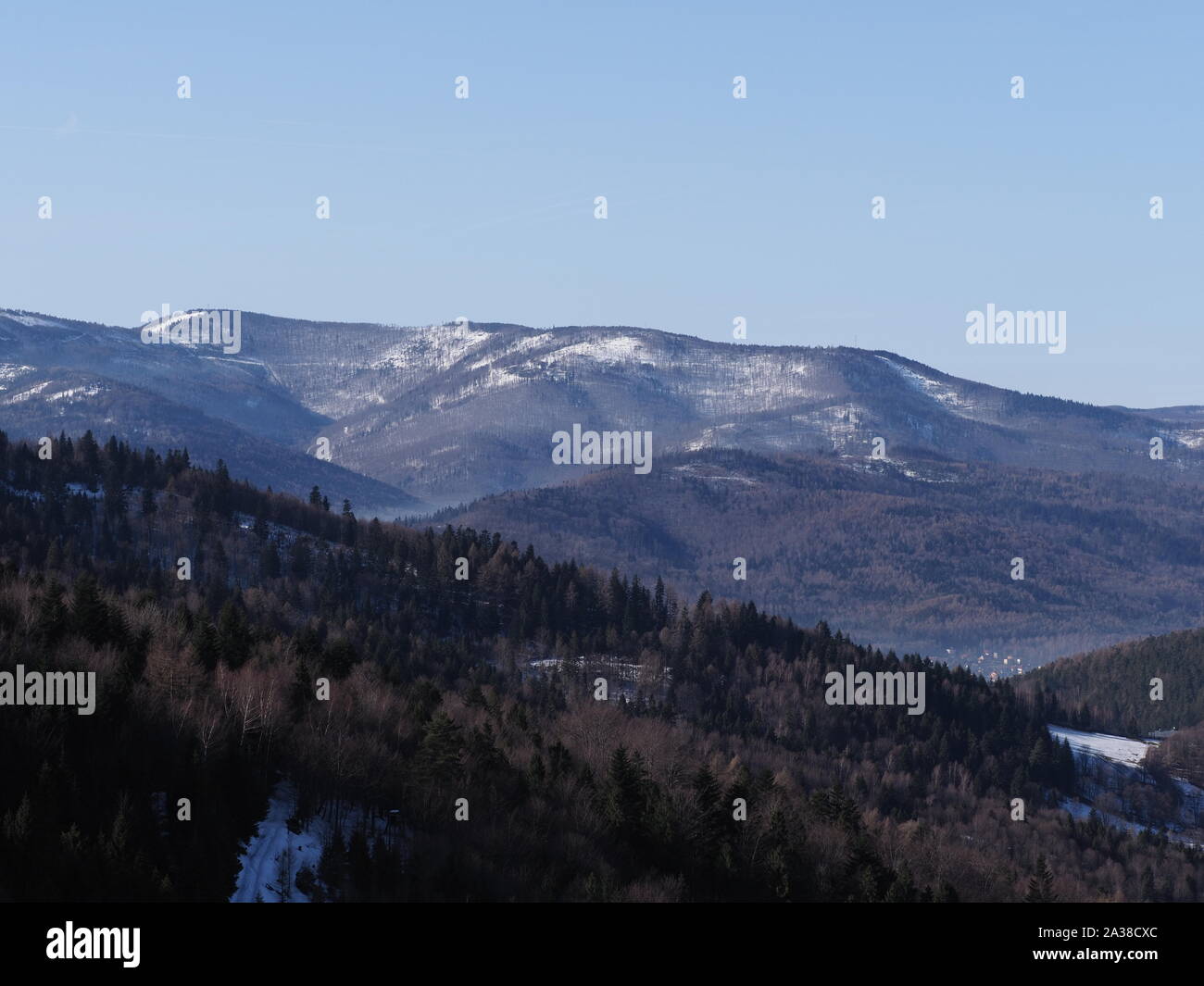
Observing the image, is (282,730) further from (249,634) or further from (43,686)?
(249,634)

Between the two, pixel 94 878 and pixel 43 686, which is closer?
pixel 94 878

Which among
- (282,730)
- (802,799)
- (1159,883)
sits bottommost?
(1159,883)

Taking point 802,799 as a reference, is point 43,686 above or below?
above
